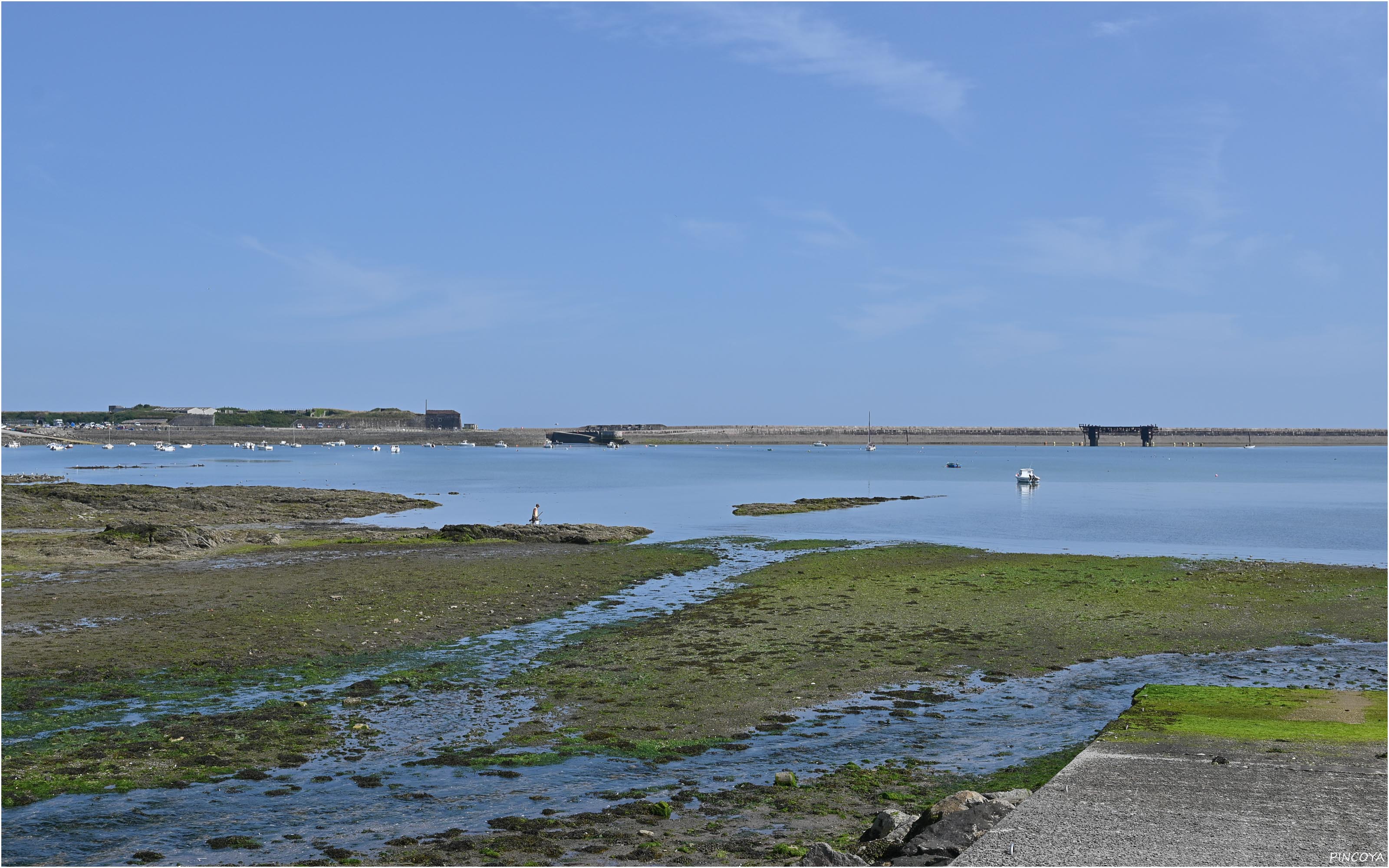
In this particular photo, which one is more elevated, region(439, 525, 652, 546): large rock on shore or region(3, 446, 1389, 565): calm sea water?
region(439, 525, 652, 546): large rock on shore

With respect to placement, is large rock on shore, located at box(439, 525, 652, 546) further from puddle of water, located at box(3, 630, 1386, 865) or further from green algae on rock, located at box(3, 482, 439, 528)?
puddle of water, located at box(3, 630, 1386, 865)

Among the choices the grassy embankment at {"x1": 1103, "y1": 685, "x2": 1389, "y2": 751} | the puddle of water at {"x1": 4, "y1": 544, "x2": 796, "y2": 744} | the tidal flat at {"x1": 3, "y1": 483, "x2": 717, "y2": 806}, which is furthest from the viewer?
the puddle of water at {"x1": 4, "y1": 544, "x2": 796, "y2": 744}

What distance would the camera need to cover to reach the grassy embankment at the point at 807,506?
65.7m

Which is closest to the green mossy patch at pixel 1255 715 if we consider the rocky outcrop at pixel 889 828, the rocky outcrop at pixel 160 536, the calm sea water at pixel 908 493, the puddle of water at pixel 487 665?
the rocky outcrop at pixel 889 828

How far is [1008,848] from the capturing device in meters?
9.01

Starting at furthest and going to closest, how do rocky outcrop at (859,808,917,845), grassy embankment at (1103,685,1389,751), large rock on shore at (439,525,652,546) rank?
large rock on shore at (439,525,652,546) < grassy embankment at (1103,685,1389,751) < rocky outcrop at (859,808,917,845)

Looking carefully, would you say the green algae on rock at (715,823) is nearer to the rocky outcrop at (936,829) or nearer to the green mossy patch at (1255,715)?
the rocky outcrop at (936,829)

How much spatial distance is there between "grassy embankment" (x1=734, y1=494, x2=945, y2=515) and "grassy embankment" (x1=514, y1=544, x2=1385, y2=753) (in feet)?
91.7

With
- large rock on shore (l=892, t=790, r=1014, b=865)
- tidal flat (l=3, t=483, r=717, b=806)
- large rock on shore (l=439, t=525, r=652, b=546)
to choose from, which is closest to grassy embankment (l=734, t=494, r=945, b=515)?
large rock on shore (l=439, t=525, r=652, b=546)

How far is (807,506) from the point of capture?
6950cm

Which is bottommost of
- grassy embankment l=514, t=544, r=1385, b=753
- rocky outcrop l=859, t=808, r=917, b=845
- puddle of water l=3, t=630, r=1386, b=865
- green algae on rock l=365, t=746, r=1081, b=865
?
grassy embankment l=514, t=544, r=1385, b=753

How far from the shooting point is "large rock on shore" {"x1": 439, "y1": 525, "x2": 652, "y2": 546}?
148ft

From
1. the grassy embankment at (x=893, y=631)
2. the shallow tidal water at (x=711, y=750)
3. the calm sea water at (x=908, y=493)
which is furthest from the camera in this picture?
the calm sea water at (x=908, y=493)

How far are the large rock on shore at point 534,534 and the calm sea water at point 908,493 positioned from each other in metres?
4.66
